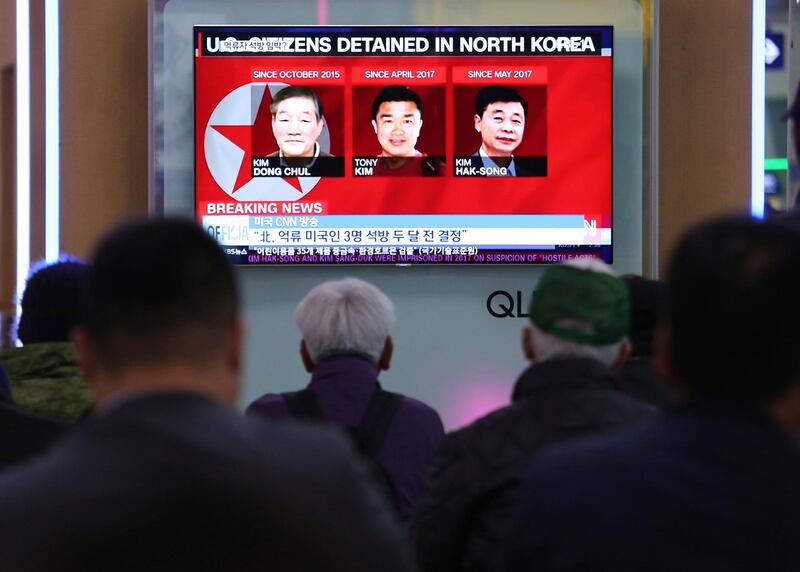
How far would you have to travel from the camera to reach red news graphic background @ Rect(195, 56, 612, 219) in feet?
15.9

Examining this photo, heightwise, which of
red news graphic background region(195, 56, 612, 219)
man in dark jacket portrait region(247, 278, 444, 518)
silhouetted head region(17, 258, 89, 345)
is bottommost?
man in dark jacket portrait region(247, 278, 444, 518)

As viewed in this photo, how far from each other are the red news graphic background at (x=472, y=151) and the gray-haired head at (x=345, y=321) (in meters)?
1.91

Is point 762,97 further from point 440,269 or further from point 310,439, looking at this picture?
point 310,439

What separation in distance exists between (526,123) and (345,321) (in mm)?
2167

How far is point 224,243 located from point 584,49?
1.56m

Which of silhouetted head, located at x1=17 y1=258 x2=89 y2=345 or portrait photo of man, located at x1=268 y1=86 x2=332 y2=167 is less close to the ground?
portrait photo of man, located at x1=268 y1=86 x2=332 y2=167

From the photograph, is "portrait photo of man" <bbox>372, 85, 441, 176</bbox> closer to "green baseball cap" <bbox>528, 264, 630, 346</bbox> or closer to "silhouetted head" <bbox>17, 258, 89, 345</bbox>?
"silhouetted head" <bbox>17, 258, 89, 345</bbox>

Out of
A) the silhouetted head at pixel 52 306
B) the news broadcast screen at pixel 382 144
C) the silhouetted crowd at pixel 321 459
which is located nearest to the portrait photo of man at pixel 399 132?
the news broadcast screen at pixel 382 144

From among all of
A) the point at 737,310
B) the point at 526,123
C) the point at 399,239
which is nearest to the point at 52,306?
the point at 737,310

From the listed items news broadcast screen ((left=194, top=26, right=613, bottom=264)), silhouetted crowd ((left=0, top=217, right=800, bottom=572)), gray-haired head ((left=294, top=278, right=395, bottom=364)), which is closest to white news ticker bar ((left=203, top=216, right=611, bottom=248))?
news broadcast screen ((left=194, top=26, right=613, bottom=264))

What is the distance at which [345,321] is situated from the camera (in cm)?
290

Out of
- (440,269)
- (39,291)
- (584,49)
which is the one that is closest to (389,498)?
(39,291)

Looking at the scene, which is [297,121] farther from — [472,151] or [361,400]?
[361,400]

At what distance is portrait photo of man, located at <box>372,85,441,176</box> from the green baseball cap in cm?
270
